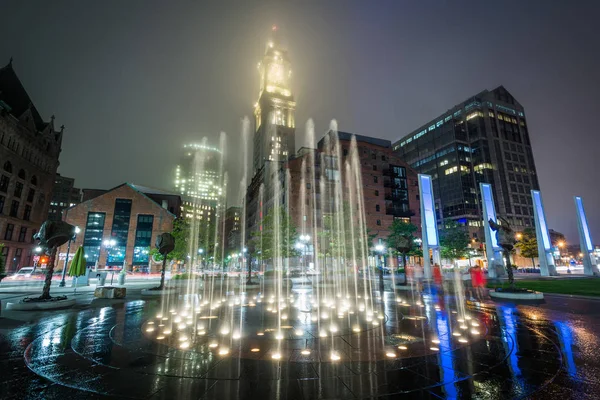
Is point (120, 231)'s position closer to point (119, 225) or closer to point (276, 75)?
point (119, 225)

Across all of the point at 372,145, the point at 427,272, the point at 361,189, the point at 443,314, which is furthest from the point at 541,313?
the point at 372,145

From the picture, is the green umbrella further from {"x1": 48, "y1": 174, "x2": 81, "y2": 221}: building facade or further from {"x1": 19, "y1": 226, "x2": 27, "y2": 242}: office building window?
{"x1": 48, "y1": 174, "x2": 81, "y2": 221}: building facade

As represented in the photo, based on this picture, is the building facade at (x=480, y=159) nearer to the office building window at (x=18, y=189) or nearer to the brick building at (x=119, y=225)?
the brick building at (x=119, y=225)

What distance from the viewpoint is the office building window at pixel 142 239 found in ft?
178

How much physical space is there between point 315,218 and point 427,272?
34.2 metres

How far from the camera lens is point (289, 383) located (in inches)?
171

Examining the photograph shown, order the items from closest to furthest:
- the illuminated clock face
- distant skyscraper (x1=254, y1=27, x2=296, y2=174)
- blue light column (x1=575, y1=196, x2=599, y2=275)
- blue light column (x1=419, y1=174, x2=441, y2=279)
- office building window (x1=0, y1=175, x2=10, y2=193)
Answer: blue light column (x1=419, y1=174, x2=441, y2=279) → blue light column (x1=575, y1=196, x2=599, y2=275) → office building window (x1=0, y1=175, x2=10, y2=193) → distant skyscraper (x1=254, y1=27, x2=296, y2=174) → the illuminated clock face

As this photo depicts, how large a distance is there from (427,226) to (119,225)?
187 ft

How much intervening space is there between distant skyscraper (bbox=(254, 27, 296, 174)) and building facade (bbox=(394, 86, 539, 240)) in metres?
57.6

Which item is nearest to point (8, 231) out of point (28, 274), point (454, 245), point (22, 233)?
point (22, 233)

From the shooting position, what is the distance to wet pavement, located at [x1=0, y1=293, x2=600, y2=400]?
408 centimetres

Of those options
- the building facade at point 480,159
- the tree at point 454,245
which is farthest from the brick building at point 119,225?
the building facade at point 480,159

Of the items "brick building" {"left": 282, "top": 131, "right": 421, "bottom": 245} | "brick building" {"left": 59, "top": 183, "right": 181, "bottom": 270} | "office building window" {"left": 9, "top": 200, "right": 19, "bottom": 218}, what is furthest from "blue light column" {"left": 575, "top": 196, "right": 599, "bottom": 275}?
"office building window" {"left": 9, "top": 200, "right": 19, "bottom": 218}

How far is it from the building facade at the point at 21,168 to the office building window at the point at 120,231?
1328 cm
